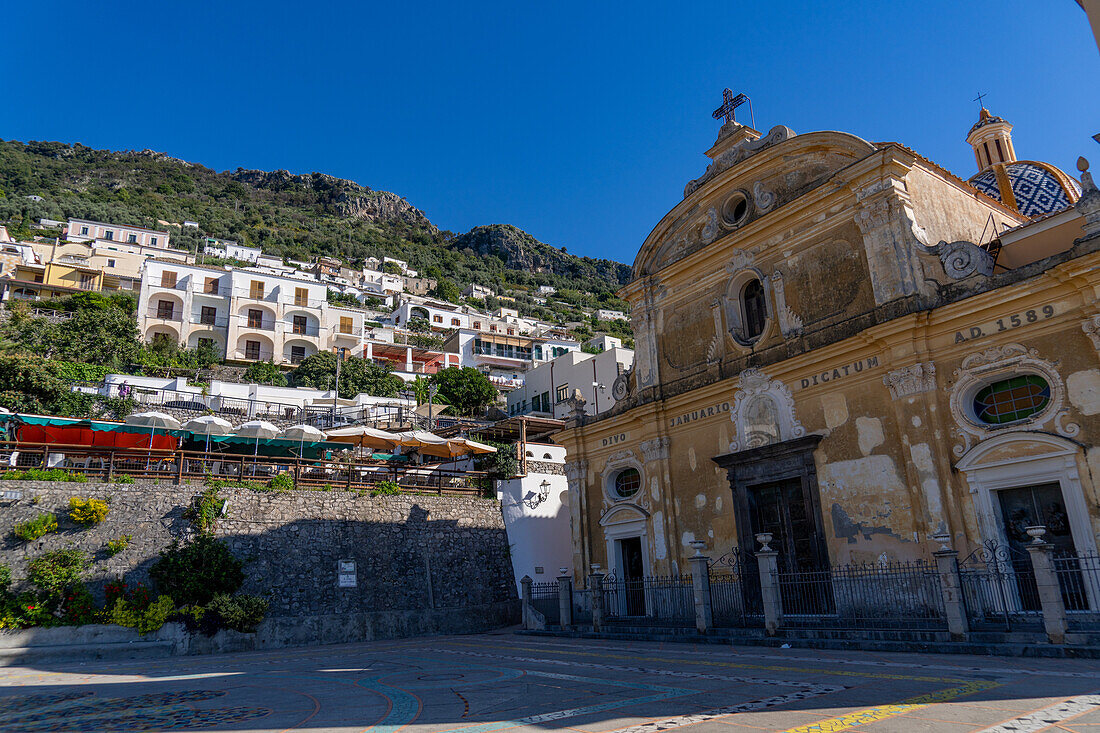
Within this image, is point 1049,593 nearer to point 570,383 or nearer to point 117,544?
point 117,544

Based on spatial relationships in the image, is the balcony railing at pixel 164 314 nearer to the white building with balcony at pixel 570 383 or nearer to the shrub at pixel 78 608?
the white building with balcony at pixel 570 383

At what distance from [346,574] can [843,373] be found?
16530mm

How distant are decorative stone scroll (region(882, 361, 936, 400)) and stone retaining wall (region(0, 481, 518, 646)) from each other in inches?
646

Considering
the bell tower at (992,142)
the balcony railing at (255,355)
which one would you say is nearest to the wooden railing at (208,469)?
the bell tower at (992,142)

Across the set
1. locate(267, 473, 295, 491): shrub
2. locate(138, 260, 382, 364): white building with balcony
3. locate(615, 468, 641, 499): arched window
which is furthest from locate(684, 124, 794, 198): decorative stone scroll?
locate(138, 260, 382, 364): white building with balcony

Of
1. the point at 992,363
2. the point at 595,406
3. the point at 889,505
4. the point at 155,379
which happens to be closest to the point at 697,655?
the point at 889,505

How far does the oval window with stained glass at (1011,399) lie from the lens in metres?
11.8

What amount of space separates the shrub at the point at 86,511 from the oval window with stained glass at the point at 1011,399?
22.0 m

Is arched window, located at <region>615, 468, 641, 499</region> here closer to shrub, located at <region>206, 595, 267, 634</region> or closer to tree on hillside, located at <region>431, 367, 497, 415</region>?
shrub, located at <region>206, 595, 267, 634</region>

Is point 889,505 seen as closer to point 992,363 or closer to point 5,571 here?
point 992,363

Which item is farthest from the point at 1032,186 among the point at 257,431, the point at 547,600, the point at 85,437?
the point at 85,437

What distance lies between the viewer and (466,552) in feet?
81.8

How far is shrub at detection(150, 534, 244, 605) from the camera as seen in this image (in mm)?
18438

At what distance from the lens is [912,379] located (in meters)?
13.1
